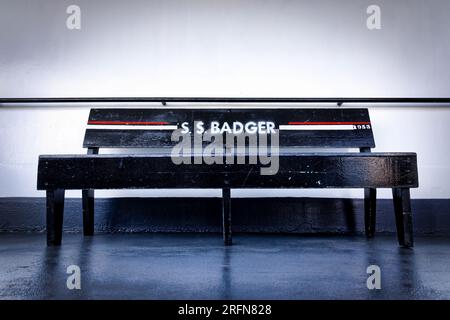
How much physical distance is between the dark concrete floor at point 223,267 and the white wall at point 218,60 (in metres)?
0.70

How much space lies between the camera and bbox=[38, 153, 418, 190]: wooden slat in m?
2.15

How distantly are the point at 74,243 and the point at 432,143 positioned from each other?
2.32 metres

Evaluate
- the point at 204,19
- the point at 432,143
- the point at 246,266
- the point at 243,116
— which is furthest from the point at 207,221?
the point at 432,143

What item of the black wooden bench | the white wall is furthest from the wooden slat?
the white wall

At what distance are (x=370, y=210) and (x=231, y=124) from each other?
3.31 feet

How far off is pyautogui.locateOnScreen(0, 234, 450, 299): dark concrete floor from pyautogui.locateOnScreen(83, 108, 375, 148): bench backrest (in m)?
0.61

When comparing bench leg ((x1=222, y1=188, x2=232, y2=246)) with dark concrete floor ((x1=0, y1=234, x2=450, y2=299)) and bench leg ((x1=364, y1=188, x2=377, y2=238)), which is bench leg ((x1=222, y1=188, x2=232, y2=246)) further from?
bench leg ((x1=364, y1=188, x2=377, y2=238))

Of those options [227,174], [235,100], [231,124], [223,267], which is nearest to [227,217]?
[227,174]

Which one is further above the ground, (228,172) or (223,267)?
(228,172)

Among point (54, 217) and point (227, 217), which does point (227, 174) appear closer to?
point (227, 217)

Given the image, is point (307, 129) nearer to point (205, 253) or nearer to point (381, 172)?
point (381, 172)

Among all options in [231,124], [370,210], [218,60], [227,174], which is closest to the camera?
[227,174]

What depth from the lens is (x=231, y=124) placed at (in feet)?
8.96
